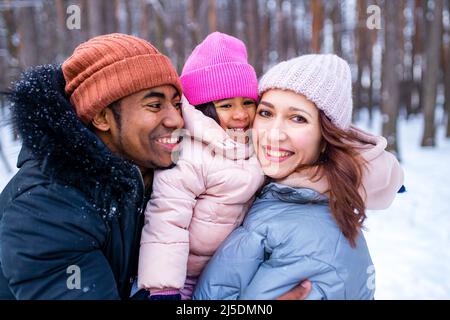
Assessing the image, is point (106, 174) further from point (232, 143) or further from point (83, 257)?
point (232, 143)

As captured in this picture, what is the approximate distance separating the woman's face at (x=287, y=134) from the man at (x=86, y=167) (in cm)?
50

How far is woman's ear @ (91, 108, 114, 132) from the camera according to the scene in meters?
1.88

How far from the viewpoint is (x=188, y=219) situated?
75.0 inches

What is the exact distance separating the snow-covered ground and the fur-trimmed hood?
54 cm

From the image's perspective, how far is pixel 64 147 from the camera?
1.56 m

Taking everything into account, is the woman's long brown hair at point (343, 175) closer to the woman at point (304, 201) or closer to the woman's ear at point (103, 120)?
the woman at point (304, 201)

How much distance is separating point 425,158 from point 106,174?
1224 cm

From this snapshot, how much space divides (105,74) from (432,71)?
1294 centimetres

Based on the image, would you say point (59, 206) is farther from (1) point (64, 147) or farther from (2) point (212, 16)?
(2) point (212, 16)

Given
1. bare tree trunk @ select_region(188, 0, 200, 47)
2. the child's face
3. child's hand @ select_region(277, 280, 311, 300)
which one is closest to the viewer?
child's hand @ select_region(277, 280, 311, 300)

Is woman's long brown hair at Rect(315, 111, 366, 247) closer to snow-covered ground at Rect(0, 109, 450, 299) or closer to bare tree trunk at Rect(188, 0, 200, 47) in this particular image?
snow-covered ground at Rect(0, 109, 450, 299)

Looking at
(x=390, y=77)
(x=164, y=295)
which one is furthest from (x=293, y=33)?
(x=164, y=295)
